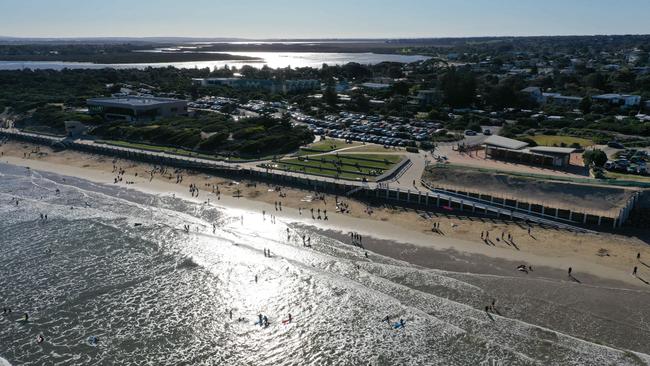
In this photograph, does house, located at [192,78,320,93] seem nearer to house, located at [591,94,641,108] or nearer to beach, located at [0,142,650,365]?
house, located at [591,94,641,108]

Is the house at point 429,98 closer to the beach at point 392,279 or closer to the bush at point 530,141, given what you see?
the bush at point 530,141

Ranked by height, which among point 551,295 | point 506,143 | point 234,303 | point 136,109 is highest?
point 136,109

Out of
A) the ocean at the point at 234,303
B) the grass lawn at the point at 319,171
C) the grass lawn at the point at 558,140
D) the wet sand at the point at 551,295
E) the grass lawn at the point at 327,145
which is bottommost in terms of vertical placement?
the ocean at the point at 234,303

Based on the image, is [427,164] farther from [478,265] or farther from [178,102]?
[178,102]

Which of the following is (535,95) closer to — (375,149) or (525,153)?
(525,153)

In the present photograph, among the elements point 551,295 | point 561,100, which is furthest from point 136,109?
point 561,100

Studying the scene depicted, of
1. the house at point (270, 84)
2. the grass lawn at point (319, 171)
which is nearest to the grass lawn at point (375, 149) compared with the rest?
the grass lawn at point (319, 171)

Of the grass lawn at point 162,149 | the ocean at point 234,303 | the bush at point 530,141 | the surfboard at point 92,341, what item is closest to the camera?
the ocean at point 234,303
